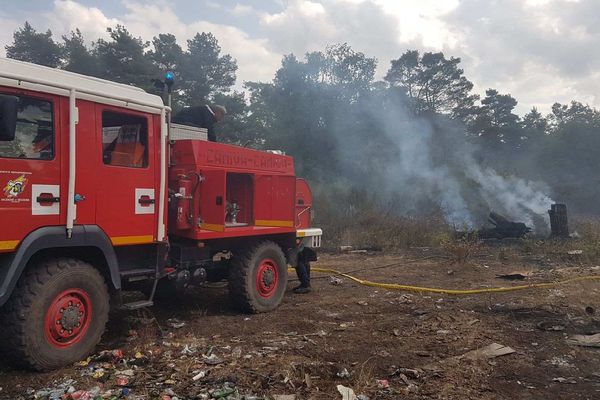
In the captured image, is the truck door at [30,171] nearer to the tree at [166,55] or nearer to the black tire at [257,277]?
the black tire at [257,277]

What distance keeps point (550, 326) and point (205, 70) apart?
26.1 m

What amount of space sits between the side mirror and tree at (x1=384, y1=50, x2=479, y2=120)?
92.6 ft

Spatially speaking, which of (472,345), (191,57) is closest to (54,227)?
(472,345)

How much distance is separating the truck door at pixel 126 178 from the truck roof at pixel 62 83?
0.14 metres

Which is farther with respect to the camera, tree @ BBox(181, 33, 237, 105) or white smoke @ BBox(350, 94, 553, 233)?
tree @ BBox(181, 33, 237, 105)

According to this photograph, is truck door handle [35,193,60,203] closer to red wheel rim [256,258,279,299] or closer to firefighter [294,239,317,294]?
red wheel rim [256,258,279,299]

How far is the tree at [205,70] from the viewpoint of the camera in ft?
90.4

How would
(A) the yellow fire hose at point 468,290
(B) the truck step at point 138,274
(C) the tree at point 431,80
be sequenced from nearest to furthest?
1. (B) the truck step at point 138,274
2. (A) the yellow fire hose at point 468,290
3. (C) the tree at point 431,80

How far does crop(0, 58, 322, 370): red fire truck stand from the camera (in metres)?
4.16

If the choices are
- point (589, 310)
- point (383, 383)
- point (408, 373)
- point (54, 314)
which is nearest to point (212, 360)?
point (54, 314)

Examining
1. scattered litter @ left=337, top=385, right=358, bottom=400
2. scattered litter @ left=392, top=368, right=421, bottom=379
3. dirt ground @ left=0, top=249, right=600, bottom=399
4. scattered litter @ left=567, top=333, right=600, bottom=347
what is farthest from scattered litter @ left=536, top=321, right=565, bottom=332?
scattered litter @ left=337, top=385, right=358, bottom=400

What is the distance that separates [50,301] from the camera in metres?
4.34

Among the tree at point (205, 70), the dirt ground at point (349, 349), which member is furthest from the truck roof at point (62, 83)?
the tree at point (205, 70)

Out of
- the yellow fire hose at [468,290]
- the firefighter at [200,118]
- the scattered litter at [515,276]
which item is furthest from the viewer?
the scattered litter at [515,276]
